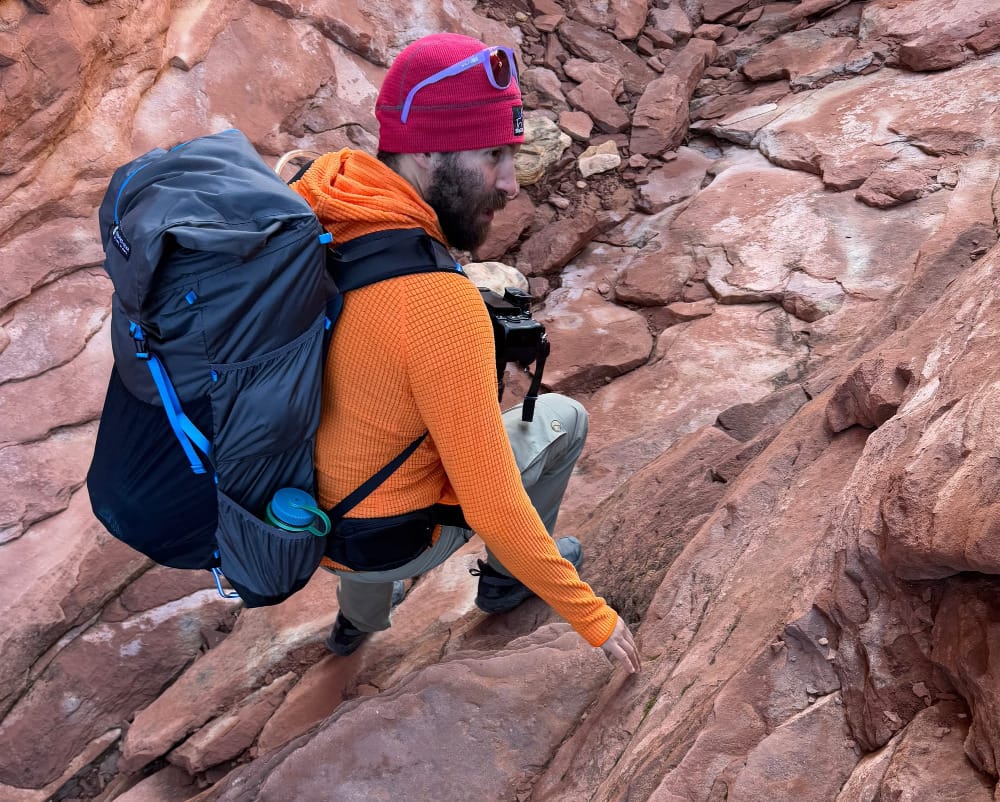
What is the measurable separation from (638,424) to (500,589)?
55.9 inches

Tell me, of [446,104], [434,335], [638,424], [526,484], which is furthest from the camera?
[638,424]

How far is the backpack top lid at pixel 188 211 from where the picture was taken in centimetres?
155

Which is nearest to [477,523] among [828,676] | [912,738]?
[828,676]

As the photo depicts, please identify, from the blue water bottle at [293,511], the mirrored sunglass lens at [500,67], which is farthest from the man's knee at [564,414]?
the mirrored sunglass lens at [500,67]

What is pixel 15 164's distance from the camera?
11.9ft

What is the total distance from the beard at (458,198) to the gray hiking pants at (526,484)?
637 mm

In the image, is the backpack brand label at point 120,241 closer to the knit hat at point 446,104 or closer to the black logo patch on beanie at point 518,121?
the knit hat at point 446,104

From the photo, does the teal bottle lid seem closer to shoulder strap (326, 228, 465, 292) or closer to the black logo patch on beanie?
shoulder strap (326, 228, 465, 292)

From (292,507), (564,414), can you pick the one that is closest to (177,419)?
(292,507)

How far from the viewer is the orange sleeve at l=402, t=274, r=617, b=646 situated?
1.72 metres

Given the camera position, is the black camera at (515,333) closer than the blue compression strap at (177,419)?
No

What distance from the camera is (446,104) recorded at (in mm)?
1845

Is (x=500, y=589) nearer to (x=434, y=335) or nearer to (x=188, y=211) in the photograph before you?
(x=434, y=335)

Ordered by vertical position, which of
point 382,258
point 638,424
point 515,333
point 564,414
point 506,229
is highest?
point 382,258
